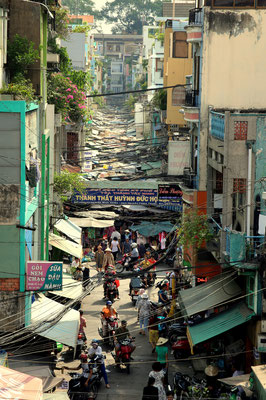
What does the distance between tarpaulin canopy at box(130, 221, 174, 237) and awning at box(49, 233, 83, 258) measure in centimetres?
631

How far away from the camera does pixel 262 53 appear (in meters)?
22.4

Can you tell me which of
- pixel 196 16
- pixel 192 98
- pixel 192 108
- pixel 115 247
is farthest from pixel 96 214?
pixel 196 16

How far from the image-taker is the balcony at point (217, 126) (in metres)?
18.9

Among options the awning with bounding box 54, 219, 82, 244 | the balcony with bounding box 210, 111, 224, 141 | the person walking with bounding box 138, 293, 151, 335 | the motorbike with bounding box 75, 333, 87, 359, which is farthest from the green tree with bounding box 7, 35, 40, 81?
the awning with bounding box 54, 219, 82, 244

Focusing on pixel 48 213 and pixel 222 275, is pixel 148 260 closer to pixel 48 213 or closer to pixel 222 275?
pixel 48 213

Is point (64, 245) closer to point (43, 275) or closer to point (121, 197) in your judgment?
point (121, 197)

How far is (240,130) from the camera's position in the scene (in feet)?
53.9

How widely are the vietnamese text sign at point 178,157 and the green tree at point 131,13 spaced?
147 metres

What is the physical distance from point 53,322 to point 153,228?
16.2 meters

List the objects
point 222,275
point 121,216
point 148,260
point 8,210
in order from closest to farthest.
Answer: point 8,210 < point 222,275 < point 148,260 < point 121,216

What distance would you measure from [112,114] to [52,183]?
109 metres

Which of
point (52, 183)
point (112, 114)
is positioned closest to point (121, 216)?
point (52, 183)

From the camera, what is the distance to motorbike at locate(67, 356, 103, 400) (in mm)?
15203

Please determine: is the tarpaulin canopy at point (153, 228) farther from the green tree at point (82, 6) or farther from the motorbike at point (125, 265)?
the green tree at point (82, 6)
